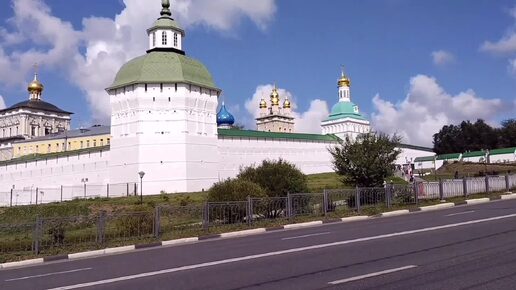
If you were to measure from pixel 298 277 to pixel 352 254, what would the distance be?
2.36m

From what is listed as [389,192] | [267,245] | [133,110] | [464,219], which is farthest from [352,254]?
[133,110]

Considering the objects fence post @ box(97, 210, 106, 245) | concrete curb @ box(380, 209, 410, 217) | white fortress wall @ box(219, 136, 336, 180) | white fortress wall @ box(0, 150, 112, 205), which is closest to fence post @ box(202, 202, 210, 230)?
fence post @ box(97, 210, 106, 245)

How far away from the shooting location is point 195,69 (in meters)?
47.9

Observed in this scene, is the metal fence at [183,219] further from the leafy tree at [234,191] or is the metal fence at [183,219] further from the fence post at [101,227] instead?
the leafy tree at [234,191]

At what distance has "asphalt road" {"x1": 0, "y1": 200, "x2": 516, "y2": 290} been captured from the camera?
7168mm

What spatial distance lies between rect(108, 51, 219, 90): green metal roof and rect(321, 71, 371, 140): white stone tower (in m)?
39.0

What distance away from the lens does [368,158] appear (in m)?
26.6

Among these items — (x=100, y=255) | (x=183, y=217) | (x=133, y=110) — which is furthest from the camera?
(x=133, y=110)

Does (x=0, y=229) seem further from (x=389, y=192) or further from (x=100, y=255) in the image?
(x=389, y=192)

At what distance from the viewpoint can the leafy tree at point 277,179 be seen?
23.4m

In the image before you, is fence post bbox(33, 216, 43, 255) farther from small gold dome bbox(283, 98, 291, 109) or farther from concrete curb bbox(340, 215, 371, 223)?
small gold dome bbox(283, 98, 291, 109)

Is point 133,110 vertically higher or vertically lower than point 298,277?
higher

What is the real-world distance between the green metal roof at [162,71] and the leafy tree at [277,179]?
77.5ft

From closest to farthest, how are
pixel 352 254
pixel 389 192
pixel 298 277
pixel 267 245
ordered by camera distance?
1. pixel 298 277
2. pixel 352 254
3. pixel 267 245
4. pixel 389 192
